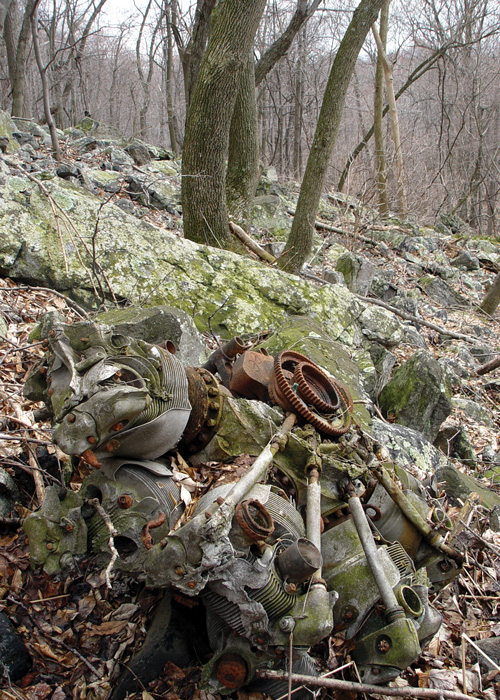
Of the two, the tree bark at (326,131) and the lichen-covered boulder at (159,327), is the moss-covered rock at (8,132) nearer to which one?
the tree bark at (326,131)

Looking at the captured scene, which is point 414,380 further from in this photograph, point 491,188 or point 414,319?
point 491,188

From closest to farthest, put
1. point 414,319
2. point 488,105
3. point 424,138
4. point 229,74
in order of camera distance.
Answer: point 229,74
point 414,319
point 488,105
point 424,138

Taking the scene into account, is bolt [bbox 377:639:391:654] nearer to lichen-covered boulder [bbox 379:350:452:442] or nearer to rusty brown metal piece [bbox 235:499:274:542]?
rusty brown metal piece [bbox 235:499:274:542]

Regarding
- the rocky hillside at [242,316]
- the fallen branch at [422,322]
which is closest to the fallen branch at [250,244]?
the rocky hillside at [242,316]

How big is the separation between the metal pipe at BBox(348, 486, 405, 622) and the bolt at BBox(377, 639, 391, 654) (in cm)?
8

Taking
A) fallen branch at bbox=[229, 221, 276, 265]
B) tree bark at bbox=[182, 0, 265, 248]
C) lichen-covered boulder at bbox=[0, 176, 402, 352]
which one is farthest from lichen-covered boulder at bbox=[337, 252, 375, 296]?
lichen-covered boulder at bbox=[0, 176, 402, 352]

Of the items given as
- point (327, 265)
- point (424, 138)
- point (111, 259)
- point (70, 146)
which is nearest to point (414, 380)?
point (111, 259)

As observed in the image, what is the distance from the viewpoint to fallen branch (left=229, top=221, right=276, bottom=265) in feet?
24.1

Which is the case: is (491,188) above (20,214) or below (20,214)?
above

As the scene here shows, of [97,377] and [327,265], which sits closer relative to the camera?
[97,377]

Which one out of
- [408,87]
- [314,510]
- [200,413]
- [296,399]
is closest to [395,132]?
[408,87]

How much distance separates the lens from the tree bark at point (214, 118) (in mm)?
5711

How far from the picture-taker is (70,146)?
11.9 m

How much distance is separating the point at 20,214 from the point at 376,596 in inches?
162
